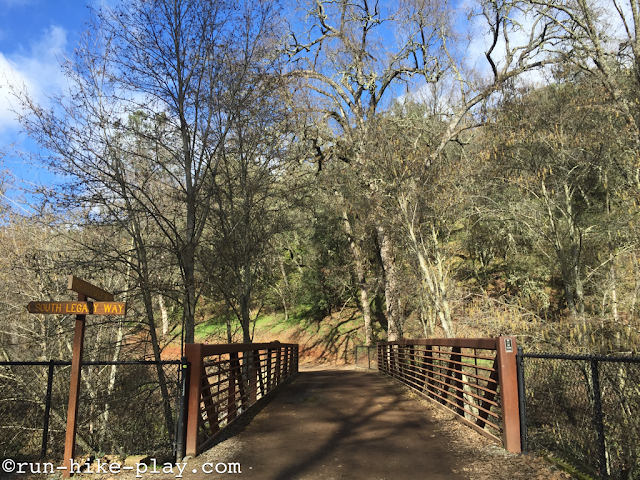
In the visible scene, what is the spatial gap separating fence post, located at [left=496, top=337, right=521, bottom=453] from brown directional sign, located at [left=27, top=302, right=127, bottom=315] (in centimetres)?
422

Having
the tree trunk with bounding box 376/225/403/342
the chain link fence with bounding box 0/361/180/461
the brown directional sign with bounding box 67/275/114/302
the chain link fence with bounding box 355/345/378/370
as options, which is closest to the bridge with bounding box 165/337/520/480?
the brown directional sign with bounding box 67/275/114/302

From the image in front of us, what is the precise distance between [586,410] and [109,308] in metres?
8.94

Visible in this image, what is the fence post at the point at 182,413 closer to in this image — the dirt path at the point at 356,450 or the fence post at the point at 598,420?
the dirt path at the point at 356,450

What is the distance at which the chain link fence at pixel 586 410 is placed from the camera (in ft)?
22.6

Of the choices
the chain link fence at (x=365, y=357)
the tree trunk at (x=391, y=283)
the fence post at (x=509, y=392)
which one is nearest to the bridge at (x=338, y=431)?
the fence post at (x=509, y=392)

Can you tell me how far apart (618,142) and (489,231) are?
1005cm

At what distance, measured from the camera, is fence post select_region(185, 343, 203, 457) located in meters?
5.12

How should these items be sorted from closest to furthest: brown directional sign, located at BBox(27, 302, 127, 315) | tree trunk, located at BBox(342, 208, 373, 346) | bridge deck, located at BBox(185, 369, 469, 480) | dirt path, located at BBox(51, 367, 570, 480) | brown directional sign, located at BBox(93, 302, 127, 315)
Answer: dirt path, located at BBox(51, 367, 570, 480)
bridge deck, located at BBox(185, 369, 469, 480)
brown directional sign, located at BBox(27, 302, 127, 315)
brown directional sign, located at BBox(93, 302, 127, 315)
tree trunk, located at BBox(342, 208, 373, 346)

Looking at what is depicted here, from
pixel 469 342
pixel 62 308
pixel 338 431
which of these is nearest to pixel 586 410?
pixel 469 342

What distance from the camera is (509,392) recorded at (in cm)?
482

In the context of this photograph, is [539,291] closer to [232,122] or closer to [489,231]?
[489,231]

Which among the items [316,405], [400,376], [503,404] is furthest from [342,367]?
[503,404]

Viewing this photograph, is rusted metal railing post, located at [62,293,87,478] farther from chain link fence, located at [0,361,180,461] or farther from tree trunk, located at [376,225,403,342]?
tree trunk, located at [376,225,403,342]

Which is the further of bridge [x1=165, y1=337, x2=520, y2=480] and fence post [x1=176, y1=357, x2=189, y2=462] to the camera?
fence post [x1=176, y1=357, x2=189, y2=462]
